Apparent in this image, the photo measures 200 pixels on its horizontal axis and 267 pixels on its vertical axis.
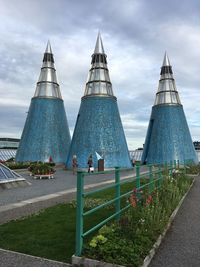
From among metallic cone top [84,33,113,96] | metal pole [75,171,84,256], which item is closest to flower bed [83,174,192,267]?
metal pole [75,171,84,256]

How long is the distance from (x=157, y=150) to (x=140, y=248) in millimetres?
37208

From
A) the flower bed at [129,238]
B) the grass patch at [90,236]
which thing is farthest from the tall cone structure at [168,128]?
the flower bed at [129,238]

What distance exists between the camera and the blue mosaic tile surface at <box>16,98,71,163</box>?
123 feet

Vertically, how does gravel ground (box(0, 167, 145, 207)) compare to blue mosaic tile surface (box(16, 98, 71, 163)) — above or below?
below

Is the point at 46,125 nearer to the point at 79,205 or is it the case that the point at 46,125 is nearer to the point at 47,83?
the point at 47,83

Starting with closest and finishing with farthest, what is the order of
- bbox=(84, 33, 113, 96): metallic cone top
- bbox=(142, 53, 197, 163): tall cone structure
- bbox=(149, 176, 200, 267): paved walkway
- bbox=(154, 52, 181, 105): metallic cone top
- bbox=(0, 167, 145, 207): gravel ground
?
bbox=(149, 176, 200, 267): paved walkway → bbox=(0, 167, 145, 207): gravel ground → bbox=(84, 33, 113, 96): metallic cone top → bbox=(142, 53, 197, 163): tall cone structure → bbox=(154, 52, 181, 105): metallic cone top

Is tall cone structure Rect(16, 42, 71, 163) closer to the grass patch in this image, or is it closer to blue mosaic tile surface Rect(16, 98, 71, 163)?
blue mosaic tile surface Rect(16, 98, 71, 163)

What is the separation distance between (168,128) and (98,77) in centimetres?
1209

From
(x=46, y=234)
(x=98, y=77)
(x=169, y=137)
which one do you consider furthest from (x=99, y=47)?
(x=46, y=234)

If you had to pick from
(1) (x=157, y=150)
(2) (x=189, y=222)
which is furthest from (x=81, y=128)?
(2) (x=189, y=222)

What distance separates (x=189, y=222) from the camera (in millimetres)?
8008

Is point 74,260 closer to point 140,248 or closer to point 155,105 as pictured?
point 140,248

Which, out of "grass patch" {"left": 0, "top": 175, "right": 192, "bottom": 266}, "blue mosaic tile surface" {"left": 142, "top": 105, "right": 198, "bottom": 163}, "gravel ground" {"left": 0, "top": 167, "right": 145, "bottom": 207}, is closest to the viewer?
"grass patch" {"left": 0, "top": 175, "right": 192, "bottom": 266}

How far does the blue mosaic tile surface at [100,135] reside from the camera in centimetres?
3328
